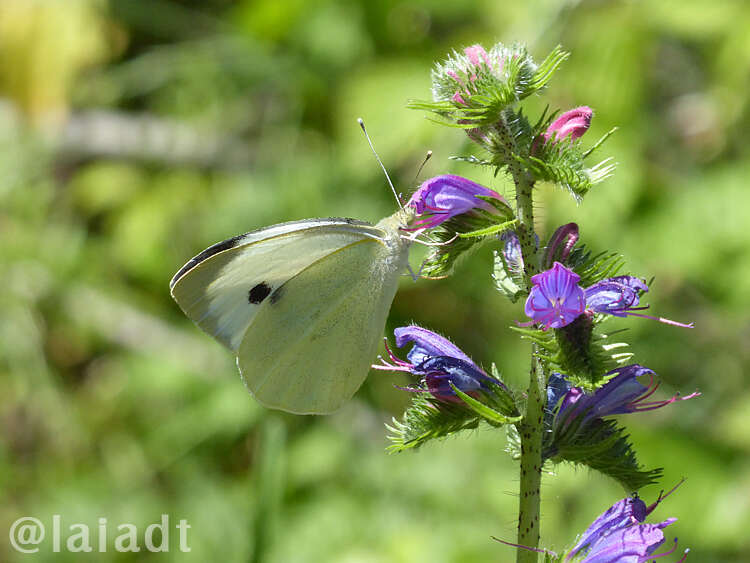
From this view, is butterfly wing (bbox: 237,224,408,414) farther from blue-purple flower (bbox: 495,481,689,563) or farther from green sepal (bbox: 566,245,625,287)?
blue-purple flower (bbox: 495,481,689,563)

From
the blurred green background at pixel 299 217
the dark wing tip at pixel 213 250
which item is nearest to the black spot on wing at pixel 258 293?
the dark wing tip at pixel 213 250

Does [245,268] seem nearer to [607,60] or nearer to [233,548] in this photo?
[233,548]

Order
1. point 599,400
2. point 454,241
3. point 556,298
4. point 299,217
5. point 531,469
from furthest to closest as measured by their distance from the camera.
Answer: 1. point 299,217
2. point 454,241
3. point 599,400
4. point 531,469
5. point 556,298

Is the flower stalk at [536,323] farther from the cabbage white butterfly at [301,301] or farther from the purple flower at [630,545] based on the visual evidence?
the cabbage white butterfly at [301,301]

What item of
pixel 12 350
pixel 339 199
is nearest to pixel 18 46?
pixel 12 350

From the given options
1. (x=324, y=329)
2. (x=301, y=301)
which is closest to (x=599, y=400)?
(x=324, y=329)

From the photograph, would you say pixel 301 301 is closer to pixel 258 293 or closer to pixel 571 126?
pixel 258 293

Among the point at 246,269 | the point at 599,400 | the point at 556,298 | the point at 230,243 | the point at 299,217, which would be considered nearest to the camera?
the point at 556,298
